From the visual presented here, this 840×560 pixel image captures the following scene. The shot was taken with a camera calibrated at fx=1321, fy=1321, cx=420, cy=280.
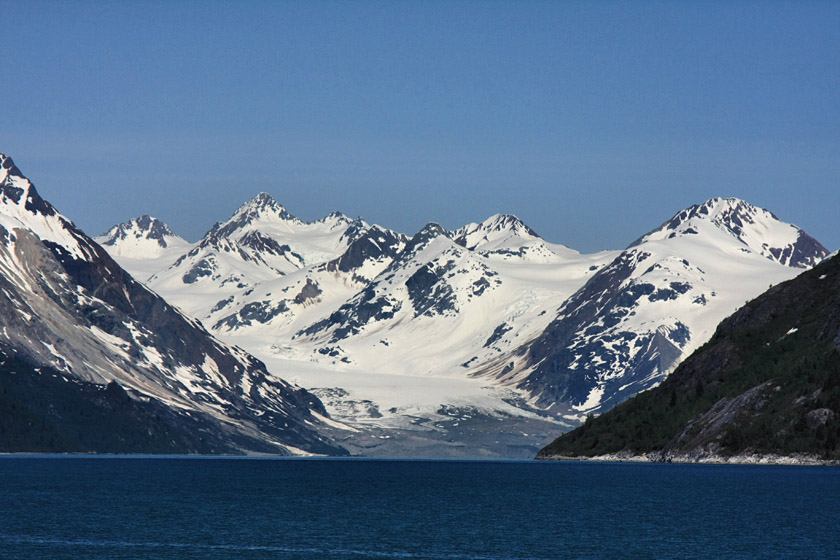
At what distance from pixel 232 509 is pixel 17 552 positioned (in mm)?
58294

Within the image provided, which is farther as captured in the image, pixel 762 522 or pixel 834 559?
pixel 762 522

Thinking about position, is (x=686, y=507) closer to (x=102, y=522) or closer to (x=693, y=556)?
(x=693, y=556)

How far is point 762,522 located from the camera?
6422 inches

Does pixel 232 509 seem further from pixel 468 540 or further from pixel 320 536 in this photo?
pixel 468 540

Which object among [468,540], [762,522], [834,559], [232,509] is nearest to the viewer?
[834,559]

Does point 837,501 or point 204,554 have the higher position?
point 837,501

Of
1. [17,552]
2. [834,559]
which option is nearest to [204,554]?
[17,552]

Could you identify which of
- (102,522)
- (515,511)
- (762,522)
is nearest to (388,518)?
(515,511)

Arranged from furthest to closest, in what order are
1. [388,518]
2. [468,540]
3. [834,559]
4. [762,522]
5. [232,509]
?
1. [232,509]
2. [388,518]
3. [762,522]
4. [468,540]
5. [834,559]

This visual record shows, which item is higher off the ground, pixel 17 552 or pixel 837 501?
pixel 837 501

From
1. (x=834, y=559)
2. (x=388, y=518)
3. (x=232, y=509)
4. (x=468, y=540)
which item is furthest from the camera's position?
(x=232, y=509)

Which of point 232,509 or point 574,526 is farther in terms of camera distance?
point 232,509

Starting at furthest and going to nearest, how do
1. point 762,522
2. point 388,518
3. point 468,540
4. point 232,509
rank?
point 232,509 → point 388,518 → point 762,522 → point 468,540

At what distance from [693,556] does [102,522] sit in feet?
244
